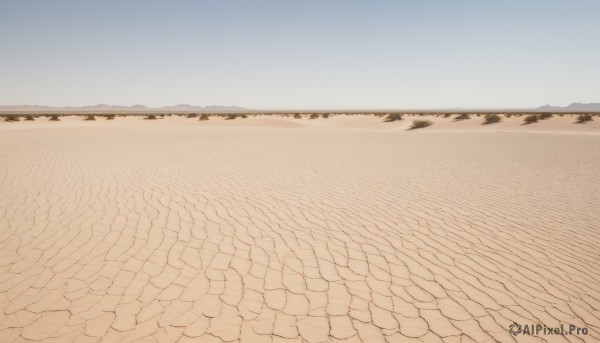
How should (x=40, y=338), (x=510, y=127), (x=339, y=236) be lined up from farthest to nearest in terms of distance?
1. (x=510, y=127)
2. (x=339, y=236)
3. (x=40, y=338)

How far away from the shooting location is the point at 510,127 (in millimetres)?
28422

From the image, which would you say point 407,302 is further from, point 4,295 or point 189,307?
point 4,295

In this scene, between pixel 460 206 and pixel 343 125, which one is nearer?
pixel 460 206

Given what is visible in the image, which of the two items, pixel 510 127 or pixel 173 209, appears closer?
pixel 173 209

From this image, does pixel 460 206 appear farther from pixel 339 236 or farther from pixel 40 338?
pixel 40 338

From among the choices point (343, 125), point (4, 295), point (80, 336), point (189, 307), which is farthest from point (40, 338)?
point (343, 125)

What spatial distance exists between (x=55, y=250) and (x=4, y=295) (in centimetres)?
97

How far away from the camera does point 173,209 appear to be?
5.85m

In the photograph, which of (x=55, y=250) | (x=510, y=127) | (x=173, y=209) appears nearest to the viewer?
(x=55, y=250)

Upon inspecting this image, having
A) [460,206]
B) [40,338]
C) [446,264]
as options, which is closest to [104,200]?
[40,338]

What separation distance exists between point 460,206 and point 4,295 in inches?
295

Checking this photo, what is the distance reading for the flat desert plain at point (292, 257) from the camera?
3.05 m

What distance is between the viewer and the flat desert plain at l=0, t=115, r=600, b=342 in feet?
10.0

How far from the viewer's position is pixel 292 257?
4.26m
